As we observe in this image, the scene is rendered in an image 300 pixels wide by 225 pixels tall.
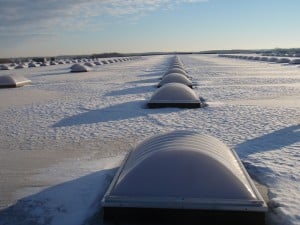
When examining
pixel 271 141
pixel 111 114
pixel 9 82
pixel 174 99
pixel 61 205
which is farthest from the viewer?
pixel 9 82

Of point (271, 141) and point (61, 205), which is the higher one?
point (271, 141)

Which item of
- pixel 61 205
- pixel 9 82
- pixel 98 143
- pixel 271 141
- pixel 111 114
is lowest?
pixel 9 82

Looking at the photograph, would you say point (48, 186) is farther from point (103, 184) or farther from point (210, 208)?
point (210, 208)

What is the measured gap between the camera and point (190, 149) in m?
5.68

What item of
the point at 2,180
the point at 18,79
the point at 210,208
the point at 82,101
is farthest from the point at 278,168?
the point at 18,79

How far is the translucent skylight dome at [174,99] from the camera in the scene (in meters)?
14.9

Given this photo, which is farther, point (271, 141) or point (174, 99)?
point (174, 99)

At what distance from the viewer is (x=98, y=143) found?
382 inches

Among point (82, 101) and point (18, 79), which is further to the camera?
point (18, 79)

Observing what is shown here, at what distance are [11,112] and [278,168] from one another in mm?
11008

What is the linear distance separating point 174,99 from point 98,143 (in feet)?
19.7

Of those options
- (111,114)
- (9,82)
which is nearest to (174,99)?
(111,114)

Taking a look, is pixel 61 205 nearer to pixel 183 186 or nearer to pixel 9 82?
pixel 183 186

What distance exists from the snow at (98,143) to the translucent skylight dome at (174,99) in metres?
0.53
